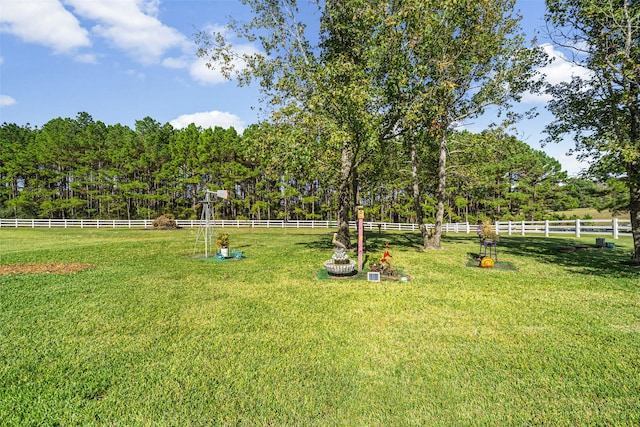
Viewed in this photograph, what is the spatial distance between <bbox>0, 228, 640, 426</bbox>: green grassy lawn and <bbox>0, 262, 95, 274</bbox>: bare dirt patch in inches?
40.9

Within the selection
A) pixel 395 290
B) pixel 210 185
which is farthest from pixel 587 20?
pixel 210 185

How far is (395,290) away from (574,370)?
3.68 m

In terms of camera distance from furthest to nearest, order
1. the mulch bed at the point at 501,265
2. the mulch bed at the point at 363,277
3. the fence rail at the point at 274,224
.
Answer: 1. the fence rail at the point at 274,224
2. the mulch bed at the point at 501,265
3. the mulch bed at the point at 363,277

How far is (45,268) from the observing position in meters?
9.32

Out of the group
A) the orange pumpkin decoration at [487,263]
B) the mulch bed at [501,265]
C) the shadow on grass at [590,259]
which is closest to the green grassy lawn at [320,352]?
the shadow on grass at [590,259]

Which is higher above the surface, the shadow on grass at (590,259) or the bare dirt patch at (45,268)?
the shadow on grass at (590,259)

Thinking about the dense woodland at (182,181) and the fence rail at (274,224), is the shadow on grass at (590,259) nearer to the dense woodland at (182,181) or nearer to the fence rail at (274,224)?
the fence rail at (274,224)

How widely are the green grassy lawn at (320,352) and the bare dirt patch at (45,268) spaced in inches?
40.9

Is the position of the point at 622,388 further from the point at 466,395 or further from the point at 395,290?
the point at 395,290

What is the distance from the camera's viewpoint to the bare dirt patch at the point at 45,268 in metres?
8.91

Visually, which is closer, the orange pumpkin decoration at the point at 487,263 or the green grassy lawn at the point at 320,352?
the green grassy lawn at the point at 320,352

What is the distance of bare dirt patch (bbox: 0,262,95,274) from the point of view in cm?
891

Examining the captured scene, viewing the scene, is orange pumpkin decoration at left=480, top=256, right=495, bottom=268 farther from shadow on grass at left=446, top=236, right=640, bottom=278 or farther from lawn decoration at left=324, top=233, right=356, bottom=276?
lawn decoration at left=324, top=233, right=356, bottom=276

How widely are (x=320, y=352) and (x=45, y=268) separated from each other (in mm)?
9727
